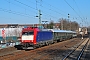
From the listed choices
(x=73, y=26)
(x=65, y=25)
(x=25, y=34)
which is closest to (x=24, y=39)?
(x=25, y=34)

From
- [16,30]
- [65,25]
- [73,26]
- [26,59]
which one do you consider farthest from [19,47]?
[73,26]

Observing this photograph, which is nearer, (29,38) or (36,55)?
(36,55)

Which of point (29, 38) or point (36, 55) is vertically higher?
point (29, 38)

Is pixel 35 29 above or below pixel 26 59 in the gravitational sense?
above

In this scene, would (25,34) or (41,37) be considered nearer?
(25,34)

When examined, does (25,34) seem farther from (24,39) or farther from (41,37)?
(41,37)

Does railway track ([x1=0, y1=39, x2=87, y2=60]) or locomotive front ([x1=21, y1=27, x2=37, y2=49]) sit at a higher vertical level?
locomotive front ([x1=21, y1=27, x2=37, y2=49])

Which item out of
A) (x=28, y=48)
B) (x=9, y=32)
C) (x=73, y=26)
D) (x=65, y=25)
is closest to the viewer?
(x=28, y=48)

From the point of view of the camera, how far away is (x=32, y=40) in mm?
28359

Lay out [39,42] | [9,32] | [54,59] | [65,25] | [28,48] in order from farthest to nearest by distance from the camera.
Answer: [65,25] → [9,32] → [39,42] → [28,48] → [54,59]

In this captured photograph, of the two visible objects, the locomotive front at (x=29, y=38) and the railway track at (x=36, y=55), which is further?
the locomotive front at (x=29, y=38)

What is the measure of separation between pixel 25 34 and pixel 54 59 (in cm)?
1226

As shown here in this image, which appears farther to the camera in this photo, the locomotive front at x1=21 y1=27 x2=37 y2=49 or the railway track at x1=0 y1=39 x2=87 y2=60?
the locomotive front at x1=21 y1=27 x2=37 y2=49

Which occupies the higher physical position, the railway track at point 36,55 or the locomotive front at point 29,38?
the locomotive front at point 29,38
